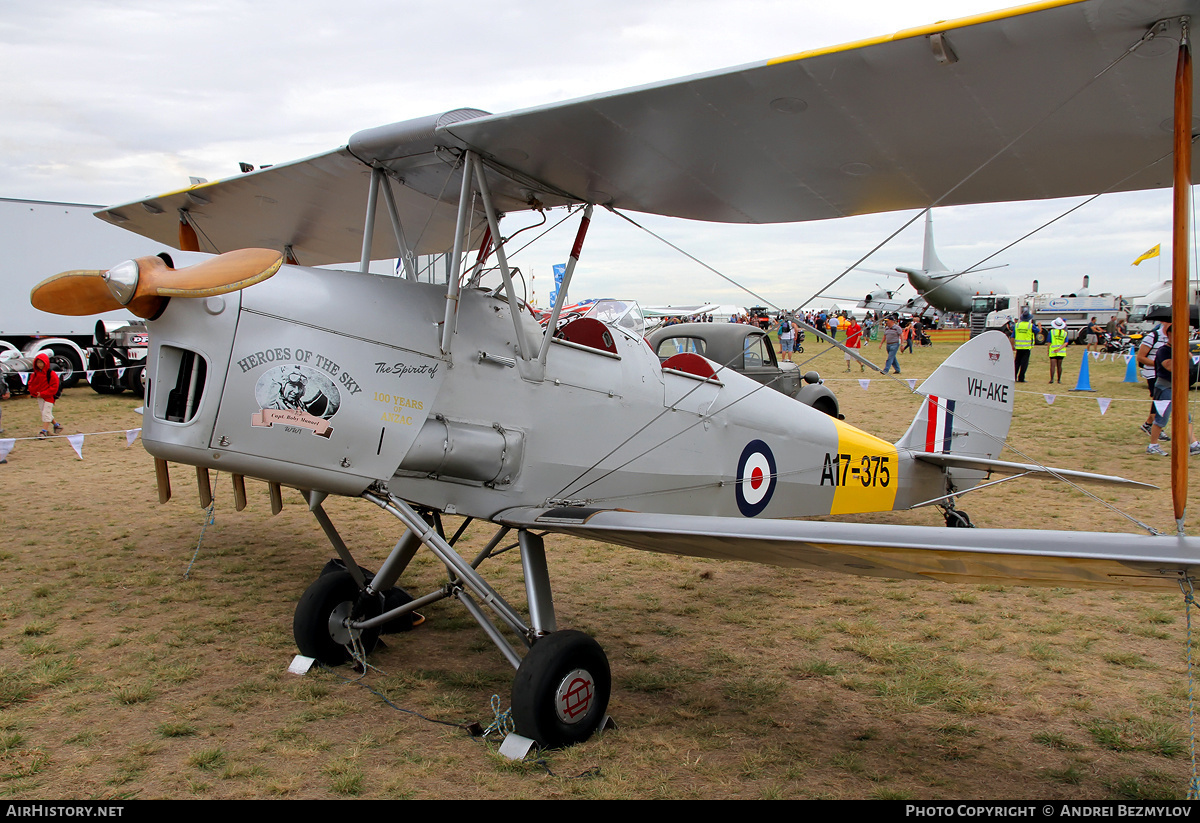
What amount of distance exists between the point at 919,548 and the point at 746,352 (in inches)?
382

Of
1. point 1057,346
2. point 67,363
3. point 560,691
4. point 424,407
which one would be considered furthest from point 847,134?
point 67,363

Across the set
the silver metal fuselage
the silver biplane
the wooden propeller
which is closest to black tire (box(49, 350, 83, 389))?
the silver biplane

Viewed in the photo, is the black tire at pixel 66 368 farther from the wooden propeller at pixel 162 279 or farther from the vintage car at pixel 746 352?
the wooden propeller at pixel 162 279

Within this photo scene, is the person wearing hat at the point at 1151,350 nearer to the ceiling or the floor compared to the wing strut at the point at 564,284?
nearer to the ceiling

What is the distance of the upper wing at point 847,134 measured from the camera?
2748 millimetres

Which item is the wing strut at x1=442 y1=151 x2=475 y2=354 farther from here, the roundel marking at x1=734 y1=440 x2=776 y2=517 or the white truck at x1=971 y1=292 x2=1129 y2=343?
the white truck at x1=971 y1=292 x2=1129 y2=343

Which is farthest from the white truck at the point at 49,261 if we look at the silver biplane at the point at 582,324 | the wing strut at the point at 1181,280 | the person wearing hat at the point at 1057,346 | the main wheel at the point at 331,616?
the person wearing hat at the point at 1057,346

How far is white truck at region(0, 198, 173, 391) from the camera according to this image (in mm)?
17594

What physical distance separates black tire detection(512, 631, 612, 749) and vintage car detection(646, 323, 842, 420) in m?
8.34

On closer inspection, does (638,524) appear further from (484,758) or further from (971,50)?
(971,50)

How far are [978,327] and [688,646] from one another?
49854 mm

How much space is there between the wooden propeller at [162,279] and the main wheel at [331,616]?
1.77 meters

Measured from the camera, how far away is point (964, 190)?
4.27 meters

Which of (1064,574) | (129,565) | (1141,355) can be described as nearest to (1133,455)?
(1141,355)
